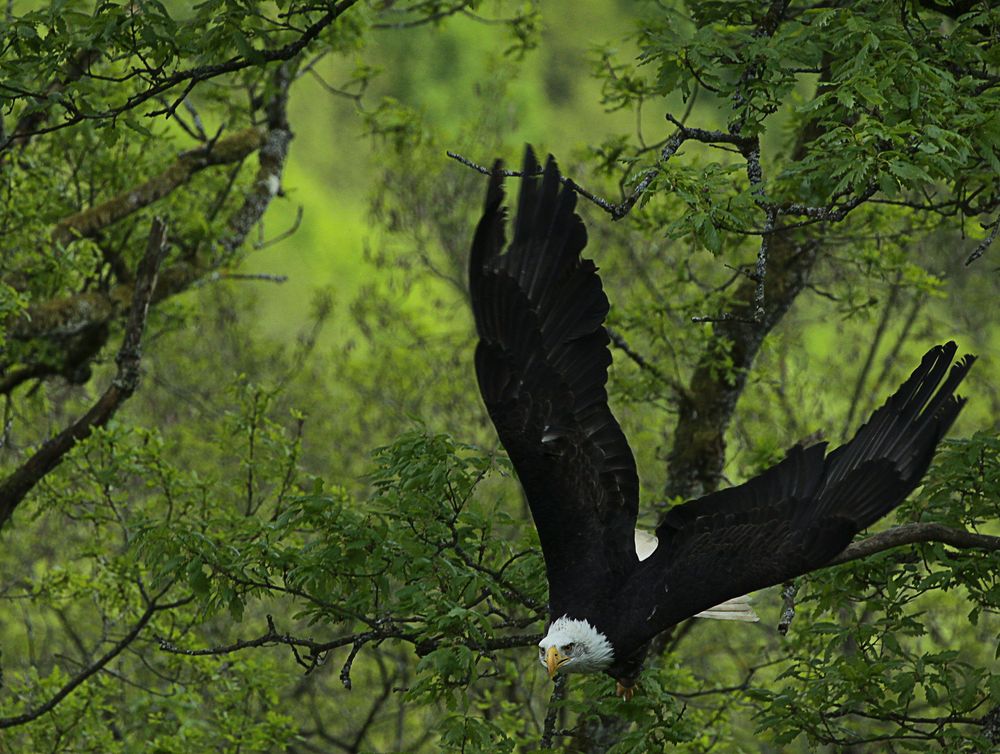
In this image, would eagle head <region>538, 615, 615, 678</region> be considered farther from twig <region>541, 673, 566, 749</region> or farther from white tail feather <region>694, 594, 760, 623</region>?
white tail feather <region>694, 594, 760, 623</region>

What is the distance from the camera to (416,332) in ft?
59.3

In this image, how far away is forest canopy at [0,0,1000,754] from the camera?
5.71m

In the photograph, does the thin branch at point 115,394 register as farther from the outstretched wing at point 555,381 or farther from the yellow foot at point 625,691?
the yellow foot at point 625,691

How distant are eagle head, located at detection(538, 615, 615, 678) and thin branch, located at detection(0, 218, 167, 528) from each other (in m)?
4.07

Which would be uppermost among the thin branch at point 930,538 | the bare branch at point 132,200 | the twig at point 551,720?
the bare branch at point 132,200

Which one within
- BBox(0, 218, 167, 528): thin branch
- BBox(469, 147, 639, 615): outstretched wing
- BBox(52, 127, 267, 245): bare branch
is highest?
BBox(52, 127, 267, 245): bare branch

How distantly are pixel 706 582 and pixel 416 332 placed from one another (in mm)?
12868

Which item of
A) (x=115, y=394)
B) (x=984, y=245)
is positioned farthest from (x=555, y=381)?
(x=115, y=394)

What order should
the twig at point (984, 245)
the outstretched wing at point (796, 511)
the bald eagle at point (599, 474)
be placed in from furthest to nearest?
the twig at point (984, 245) < the bald eagle at point (599, 474) < the outstretched wing at point (796, 511)

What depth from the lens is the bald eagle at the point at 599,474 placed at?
5.29m

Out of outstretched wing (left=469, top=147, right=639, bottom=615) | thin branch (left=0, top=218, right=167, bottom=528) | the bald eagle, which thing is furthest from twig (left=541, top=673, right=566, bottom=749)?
thin branch (left=0, top=218, right=167, bottom=528)

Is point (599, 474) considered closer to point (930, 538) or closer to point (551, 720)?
point (551, 720)

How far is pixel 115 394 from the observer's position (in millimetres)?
8570

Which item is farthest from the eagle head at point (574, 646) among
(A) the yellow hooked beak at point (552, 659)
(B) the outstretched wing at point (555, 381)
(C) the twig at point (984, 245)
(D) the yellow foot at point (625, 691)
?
→ (C) the twig at point (984, 245)
